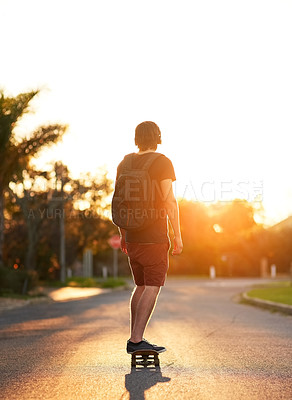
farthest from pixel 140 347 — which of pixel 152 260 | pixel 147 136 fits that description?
pixel 147 136

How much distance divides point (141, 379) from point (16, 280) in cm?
1709

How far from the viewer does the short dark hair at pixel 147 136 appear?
6027mm

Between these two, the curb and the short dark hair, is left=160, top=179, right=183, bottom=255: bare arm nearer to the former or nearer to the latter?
the short dark hair

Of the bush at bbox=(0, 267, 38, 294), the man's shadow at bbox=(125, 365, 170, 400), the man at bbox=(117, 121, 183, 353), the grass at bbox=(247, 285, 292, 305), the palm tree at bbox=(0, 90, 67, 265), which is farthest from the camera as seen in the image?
the bush at bbox=(0, 267, 38, 294)

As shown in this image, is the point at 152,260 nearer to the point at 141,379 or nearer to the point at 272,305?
the point at 141,379

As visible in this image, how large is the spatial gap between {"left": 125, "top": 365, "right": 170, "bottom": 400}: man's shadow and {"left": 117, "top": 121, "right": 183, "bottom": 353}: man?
0.62 feet

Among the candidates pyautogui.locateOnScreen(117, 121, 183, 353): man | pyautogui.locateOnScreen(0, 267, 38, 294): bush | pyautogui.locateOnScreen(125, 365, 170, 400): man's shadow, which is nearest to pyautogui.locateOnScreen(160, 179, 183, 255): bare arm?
pyautogui.locateOnScreen(117, 121, 183, 353): man

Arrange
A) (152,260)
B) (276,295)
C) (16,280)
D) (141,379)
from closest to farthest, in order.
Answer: (141,379), (152,260), (276,295), (16,280)

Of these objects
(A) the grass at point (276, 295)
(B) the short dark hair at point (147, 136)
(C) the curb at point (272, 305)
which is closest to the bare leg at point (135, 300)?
(B) the short dark hair at point (147, 136)

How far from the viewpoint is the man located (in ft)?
18.8

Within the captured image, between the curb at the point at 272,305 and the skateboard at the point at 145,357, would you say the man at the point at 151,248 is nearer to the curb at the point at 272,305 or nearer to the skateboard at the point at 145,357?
the skateboard at the point at 145,357

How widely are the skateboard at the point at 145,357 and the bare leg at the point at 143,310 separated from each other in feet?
0.43

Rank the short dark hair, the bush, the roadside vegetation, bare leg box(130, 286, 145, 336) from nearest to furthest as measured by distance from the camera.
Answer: bare leg box(130, 286, 145, 336), the short dark hair, the roadside vegetation, the bush

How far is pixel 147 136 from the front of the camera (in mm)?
6023
